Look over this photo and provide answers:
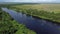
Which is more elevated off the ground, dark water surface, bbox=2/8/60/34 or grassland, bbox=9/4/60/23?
grassland, bbox=9/4/60/23

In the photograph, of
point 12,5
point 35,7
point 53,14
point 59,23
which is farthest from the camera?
point 12,5

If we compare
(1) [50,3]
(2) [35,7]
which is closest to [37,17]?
(2) [35,7]

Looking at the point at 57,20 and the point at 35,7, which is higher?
the point at 35,7

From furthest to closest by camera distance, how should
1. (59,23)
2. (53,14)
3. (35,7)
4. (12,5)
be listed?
(12,5) → (35,7) → (53,14) → (59,23)

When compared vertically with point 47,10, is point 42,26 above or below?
below

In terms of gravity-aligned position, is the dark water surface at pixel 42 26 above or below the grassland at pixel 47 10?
below

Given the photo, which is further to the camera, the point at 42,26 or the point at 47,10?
the point at 47,10

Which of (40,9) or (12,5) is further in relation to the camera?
(12,5)

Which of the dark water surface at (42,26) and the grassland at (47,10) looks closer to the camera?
the dark water surface at (42,26)

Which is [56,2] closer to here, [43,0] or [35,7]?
[43,0]

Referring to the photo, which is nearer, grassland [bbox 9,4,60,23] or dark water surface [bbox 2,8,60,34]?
dark water surface [bbox 2,8,60,34]
